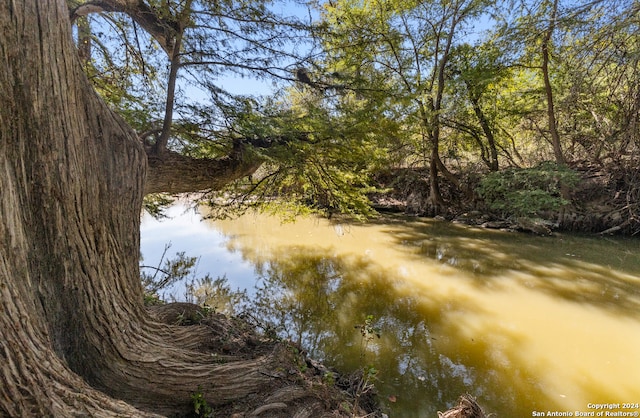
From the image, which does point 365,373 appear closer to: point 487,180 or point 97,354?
point 97,354

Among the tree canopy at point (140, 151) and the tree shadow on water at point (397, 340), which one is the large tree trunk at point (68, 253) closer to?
the tree canopy at point (140, 151)

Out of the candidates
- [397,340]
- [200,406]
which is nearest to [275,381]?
[200,406]

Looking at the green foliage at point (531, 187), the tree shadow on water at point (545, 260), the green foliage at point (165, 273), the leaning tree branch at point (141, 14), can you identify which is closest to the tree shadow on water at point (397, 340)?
the green foliage at point (165, 273)

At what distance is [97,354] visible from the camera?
161 cm

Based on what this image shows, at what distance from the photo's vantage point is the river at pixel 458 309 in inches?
109

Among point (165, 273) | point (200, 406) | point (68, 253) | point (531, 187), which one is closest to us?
point (68, 253)

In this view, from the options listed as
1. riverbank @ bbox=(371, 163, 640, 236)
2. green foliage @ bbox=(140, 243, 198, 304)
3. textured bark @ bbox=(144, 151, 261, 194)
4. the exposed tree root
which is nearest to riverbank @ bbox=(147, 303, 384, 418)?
the exposed tree root

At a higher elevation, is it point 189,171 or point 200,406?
point 189,171

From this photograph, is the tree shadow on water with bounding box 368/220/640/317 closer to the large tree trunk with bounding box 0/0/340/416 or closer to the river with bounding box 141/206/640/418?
the river with bounding box 141/206/640/418

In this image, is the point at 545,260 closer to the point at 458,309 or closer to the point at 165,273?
the point at 458,309

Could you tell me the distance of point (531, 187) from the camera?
8.69 m

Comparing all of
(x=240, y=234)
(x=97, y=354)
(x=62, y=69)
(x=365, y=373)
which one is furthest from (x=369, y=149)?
(x=240, y=234)

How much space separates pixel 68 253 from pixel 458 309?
449 cm

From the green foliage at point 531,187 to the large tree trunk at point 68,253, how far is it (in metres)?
9.05
